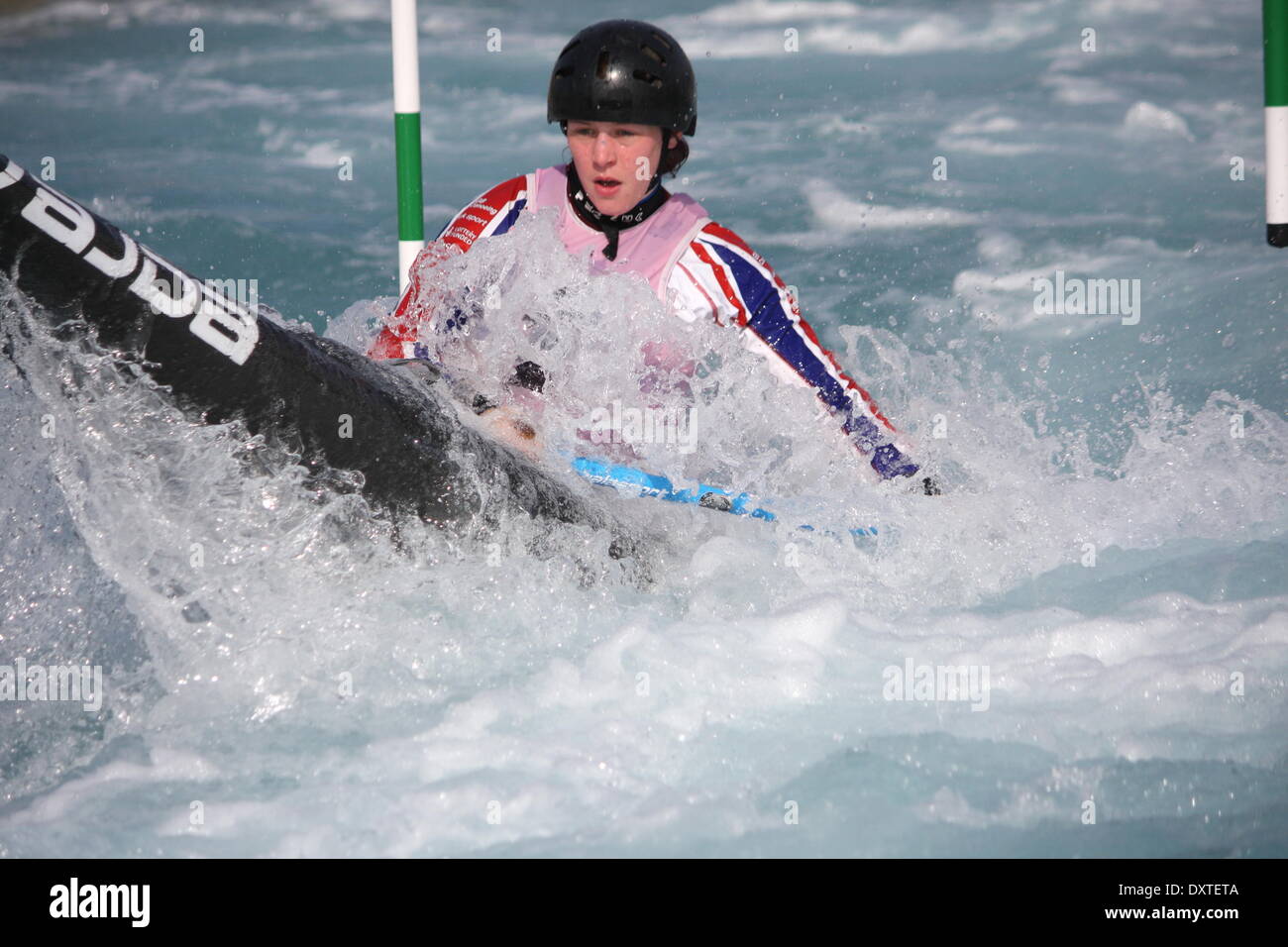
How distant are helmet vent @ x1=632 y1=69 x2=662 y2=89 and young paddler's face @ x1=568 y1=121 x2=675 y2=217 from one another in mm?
97

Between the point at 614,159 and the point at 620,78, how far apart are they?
0.64 feet

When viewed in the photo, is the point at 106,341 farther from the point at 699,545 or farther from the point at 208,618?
the point at 699,545

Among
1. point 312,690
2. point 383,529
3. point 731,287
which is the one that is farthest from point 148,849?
point 731,287

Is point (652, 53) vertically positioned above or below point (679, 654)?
above

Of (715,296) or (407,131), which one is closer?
(715,296)

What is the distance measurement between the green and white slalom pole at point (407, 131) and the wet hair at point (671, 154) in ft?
3.17

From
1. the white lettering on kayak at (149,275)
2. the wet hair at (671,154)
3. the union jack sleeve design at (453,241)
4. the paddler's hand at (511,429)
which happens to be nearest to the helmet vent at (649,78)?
the wet hair at (671,154)

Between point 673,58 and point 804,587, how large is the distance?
1.32 m

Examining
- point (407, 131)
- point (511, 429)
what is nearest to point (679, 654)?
point (511, 429)

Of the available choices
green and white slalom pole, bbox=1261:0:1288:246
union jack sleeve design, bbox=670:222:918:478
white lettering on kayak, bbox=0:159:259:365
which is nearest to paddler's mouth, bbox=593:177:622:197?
union jack sleeve design, bbox=670:222:918:478

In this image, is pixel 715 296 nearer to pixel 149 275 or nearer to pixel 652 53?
pixel 652 53

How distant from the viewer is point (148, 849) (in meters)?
2.04

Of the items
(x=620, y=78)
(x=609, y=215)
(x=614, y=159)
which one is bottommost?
(x=609, y=215)

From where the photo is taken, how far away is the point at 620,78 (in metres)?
2.98
